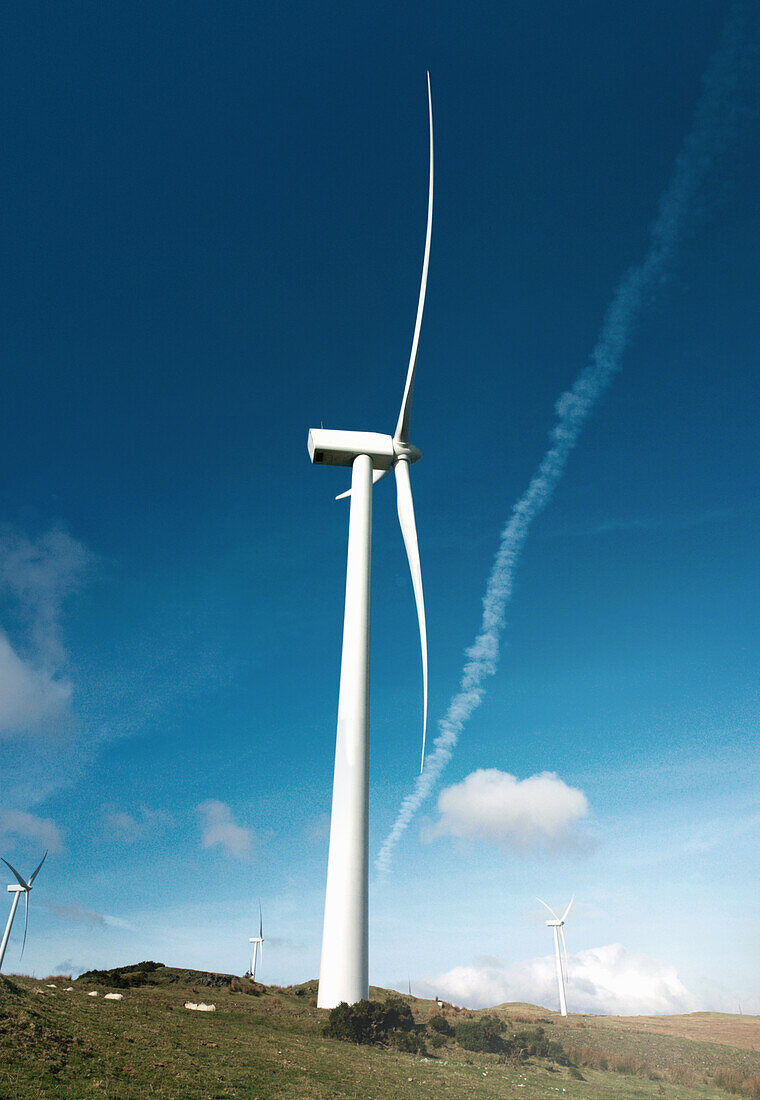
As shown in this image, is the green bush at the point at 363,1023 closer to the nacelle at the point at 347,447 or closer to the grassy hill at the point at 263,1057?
the grassy hill at the point at 263,1057

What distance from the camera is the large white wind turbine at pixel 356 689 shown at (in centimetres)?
2988

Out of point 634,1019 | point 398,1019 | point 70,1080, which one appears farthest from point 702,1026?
point 70,1080

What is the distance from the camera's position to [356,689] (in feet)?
112

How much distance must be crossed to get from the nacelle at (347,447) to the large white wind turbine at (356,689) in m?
0.06

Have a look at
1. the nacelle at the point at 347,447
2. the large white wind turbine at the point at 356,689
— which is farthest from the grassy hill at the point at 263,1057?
the nacelle at the point at 347,447

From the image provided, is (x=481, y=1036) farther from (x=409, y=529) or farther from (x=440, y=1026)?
(x=409, y=529)

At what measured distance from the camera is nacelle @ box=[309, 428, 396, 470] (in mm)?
43656

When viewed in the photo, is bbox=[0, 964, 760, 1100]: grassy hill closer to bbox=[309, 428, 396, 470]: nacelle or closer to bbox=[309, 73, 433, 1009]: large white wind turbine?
bbox=[309, 73, 433, 1009]: large white wind turbine

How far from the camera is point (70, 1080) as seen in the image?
17266 mm

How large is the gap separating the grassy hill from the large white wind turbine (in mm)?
2711

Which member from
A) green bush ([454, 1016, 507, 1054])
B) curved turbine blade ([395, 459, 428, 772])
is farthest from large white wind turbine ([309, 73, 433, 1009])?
green bush ([454, 1016, 507, 1054])

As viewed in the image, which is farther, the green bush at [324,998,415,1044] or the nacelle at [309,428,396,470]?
the nacelle at [309,428,396,470]

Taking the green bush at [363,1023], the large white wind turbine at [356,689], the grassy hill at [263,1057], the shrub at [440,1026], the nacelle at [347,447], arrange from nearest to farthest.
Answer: the grassy hill at [263,1057] → the green bush at [363,1023] → the large white wind turbine at [356,689] → the shrub at [440,1026] → the nacelle at [347,447]

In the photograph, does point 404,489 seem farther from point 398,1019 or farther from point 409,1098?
point 409,1098
